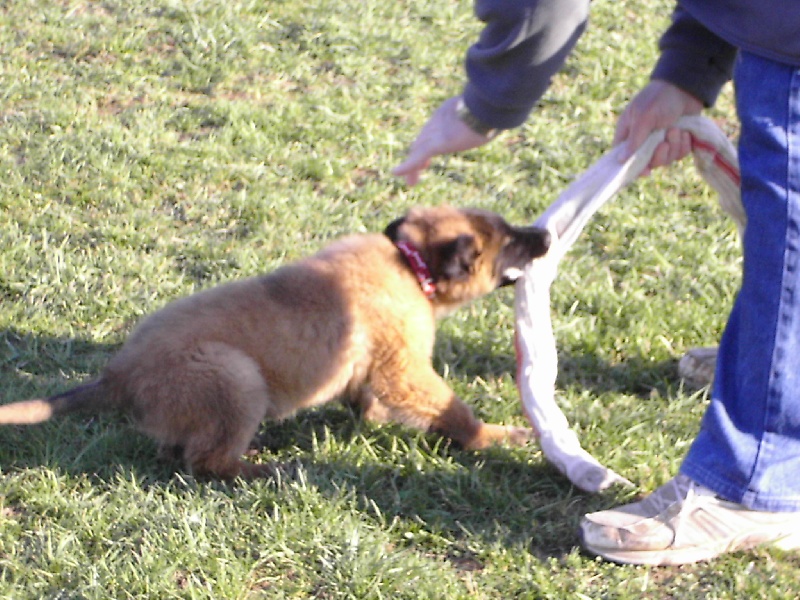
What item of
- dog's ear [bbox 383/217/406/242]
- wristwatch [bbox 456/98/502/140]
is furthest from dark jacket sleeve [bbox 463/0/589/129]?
dog's ear [bbox 383/217/406/242]

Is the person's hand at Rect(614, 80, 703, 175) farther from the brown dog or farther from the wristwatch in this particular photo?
the wristwatch

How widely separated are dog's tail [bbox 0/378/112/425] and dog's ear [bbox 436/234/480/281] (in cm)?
139

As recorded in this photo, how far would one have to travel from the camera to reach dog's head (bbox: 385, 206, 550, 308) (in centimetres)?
431

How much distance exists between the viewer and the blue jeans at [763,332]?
121 inches

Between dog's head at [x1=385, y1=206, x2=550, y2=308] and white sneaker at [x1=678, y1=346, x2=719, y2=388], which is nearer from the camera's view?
dog's head at [x1=385, y1=206, x2=550, y2=308]

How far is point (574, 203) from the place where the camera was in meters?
4.22

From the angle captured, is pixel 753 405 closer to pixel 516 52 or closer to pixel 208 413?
pixel 516 52

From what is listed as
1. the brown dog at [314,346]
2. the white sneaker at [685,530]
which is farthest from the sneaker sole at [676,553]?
the brown dog at [314,346]

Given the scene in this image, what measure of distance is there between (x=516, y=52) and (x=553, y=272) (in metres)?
1.46

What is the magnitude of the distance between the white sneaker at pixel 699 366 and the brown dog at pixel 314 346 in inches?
31.7

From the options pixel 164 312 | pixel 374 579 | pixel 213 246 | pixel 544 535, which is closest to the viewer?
pixel 374 579

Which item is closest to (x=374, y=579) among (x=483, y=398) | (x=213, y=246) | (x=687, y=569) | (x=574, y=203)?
(x=687, y=569)

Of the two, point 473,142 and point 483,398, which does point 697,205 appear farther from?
point 473,142

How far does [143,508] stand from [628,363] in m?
2.18
